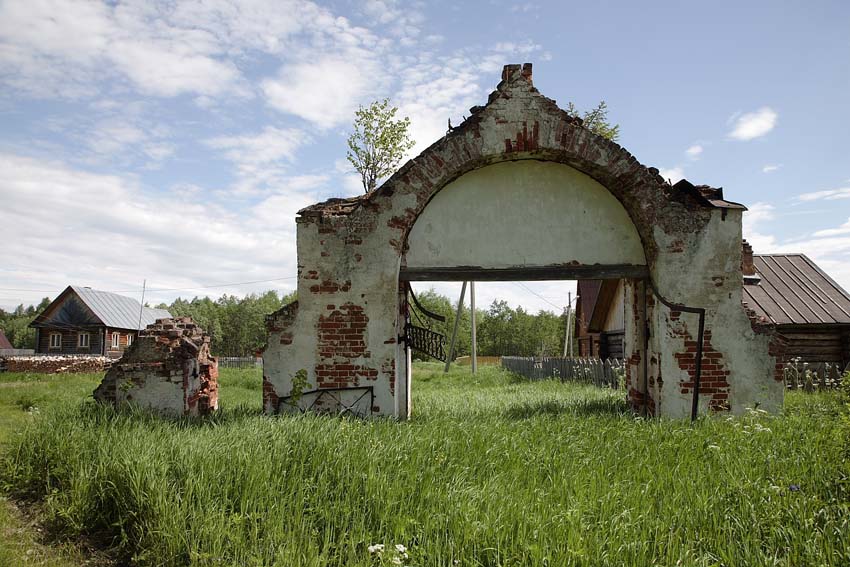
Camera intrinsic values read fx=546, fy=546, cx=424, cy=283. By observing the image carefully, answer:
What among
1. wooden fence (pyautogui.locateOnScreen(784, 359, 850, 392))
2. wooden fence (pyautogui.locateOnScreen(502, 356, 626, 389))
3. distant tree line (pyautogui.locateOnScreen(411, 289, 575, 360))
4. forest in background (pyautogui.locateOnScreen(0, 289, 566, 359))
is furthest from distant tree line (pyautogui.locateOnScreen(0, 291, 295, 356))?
wooden fence (pyautogui.locateOnScreen(784, 359, 850, 392))

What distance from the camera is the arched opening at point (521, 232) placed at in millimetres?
8117

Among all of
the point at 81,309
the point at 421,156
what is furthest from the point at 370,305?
the point at 81,309

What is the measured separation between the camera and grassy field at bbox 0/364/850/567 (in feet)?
12.4

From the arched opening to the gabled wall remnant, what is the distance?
114 inches

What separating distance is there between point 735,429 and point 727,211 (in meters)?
3.21

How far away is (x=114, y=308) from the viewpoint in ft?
123

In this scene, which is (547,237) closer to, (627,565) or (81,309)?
(627,565)

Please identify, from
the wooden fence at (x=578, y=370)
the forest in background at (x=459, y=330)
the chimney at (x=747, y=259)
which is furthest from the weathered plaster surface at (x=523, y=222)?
the forest in background at (x=459, y=330)

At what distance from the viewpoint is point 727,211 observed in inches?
309

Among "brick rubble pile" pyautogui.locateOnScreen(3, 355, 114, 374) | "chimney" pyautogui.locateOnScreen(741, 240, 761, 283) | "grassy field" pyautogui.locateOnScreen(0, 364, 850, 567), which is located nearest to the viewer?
"grassy field" pyautogui.locateOnScreen(0, 364, 850, 567)

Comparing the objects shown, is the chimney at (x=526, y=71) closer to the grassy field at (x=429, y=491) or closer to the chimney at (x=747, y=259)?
the chimney at (x=747, y=259)

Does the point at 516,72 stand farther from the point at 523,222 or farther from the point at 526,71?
the point at 523,222

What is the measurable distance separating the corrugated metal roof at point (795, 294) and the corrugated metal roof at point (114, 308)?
31.2m

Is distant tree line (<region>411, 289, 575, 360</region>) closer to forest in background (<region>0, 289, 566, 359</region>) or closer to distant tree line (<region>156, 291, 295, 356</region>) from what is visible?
forest in background (<region>0, 289, 566, 359</region>)
